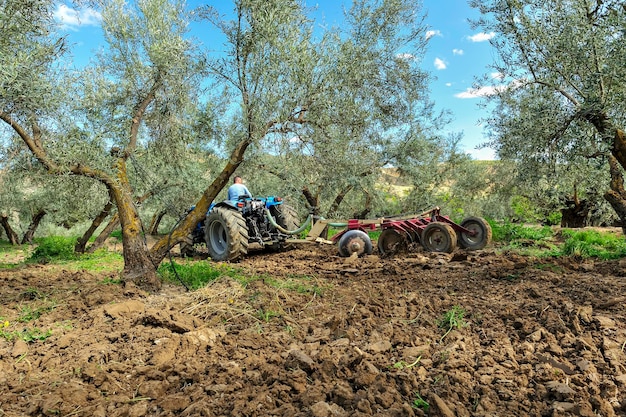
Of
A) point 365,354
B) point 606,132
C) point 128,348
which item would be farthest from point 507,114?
point 128,348

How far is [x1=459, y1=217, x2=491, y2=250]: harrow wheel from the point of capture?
9.12 m

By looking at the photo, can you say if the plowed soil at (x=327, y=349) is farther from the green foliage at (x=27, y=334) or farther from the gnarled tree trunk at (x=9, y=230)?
the gnarled tree trunk at (x=9, y=230)

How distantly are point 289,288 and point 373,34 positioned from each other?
14.8ft

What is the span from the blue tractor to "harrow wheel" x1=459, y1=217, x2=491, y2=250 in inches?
147

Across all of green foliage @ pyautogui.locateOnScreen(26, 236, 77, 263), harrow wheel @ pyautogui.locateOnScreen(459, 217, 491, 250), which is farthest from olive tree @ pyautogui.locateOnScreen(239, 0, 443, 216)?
green foliage @ pyautogui.locateOnScreen(26, 236, 77, 263)

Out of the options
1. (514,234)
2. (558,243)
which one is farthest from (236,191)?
(558,243)

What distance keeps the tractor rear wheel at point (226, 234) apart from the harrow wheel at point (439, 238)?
3607 millimetres

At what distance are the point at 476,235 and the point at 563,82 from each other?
331 centimetres

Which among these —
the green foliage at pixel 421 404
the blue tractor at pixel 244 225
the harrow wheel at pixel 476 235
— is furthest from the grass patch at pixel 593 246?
the green foliage at pixel 421 404

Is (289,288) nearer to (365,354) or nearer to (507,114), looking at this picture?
(365,354)

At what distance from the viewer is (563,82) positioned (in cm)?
747

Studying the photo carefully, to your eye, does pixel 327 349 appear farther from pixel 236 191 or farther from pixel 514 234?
pixel 514 234

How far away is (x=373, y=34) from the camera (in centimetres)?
757

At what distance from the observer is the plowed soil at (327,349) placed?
2.60 metres
